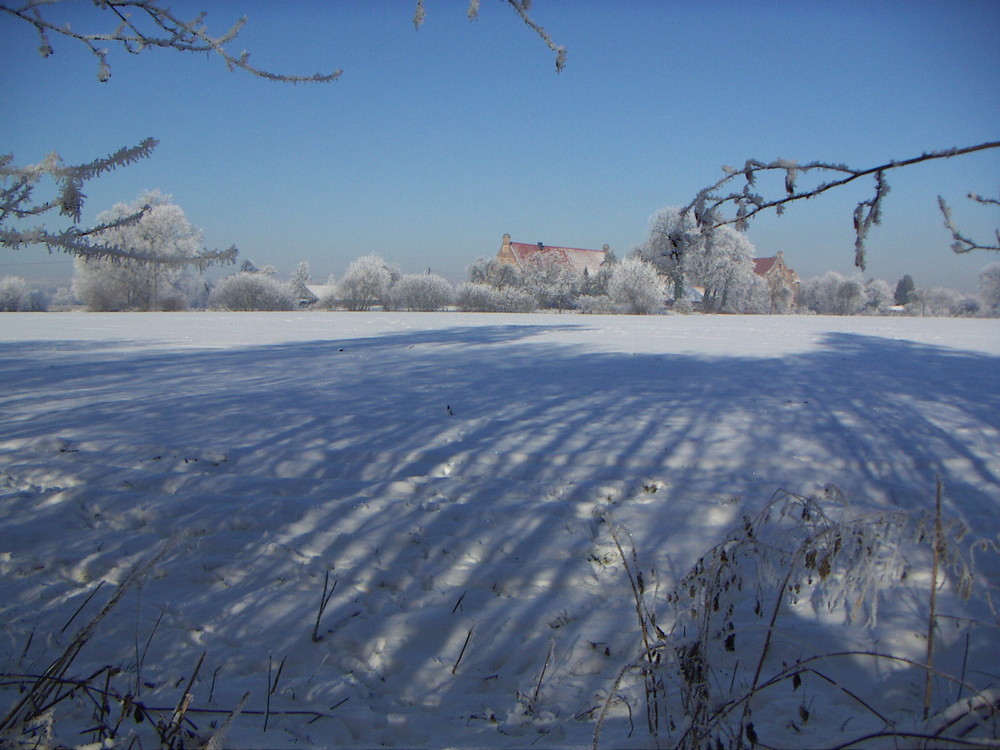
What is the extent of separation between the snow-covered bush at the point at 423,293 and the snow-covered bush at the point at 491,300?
899 millimetres

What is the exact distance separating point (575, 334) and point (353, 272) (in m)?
33.8

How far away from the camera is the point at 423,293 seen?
38875 millimetres

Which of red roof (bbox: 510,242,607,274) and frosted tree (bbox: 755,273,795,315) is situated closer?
frosted tree (bbox: 755,273,795,315)

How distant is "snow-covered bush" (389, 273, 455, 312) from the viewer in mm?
38688

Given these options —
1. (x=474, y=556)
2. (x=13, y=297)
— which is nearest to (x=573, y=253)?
(x=13, y=297)

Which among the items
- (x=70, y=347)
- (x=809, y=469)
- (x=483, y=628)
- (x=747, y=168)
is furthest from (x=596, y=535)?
(x=70, y=347)

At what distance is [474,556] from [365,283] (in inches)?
1695

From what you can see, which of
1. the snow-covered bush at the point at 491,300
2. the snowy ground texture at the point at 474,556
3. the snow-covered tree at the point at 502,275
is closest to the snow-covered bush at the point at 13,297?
the snow-covered bush at the point at 491,300

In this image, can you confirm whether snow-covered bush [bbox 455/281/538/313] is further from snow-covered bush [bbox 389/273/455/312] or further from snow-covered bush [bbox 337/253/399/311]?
snow-covered bush [bbox 337/253/399/311]

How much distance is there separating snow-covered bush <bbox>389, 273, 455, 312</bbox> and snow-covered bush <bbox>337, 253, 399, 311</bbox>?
14.6ft

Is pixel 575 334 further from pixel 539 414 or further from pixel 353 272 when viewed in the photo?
pixel 353 272

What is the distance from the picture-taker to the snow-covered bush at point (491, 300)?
37.2 metres

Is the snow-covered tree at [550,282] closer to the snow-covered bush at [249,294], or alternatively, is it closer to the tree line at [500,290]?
the tree line at [500,290]

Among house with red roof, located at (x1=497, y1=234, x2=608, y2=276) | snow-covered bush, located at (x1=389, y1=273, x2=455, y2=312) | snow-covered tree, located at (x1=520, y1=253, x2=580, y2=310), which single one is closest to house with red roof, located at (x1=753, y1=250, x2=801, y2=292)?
house with red roof, located at (x1=497, y1=234, x2=608, y2=276)
